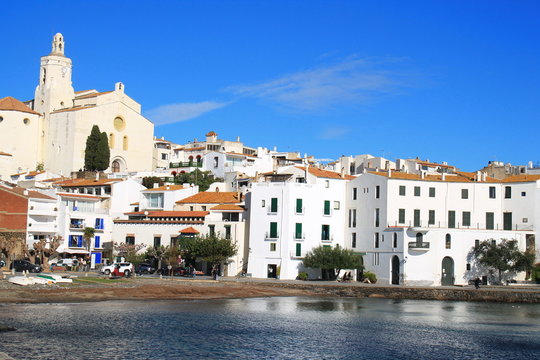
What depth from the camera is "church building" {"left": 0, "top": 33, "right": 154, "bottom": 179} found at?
11612 cm

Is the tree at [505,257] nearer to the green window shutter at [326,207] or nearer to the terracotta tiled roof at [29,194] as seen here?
the green window shutter at [326,207]

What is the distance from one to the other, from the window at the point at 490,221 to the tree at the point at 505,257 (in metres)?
3.49

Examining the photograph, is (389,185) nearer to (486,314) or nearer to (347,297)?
(347,297)

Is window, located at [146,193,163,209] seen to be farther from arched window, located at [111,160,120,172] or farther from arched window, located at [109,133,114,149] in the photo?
arched window, located at [109,133,114,149]

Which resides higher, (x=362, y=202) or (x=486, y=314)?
(x=362, y=202)

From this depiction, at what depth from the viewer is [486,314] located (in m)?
56.1

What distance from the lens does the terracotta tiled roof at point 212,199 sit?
81.2 meters

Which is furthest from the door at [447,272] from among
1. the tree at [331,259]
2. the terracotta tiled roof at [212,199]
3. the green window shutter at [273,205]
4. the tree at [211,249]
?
the terracotta tiled roof at [212,199]

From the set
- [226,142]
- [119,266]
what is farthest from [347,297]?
[226,142]

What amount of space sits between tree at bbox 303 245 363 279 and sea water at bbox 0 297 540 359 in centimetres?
1116

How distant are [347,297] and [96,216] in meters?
32.4

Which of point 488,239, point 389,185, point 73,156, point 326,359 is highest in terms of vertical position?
point 73,156

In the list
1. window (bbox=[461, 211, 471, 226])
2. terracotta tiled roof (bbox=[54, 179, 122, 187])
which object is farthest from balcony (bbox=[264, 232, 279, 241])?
terracotta tiled roof (bbox=[54, 179, 122, 187])

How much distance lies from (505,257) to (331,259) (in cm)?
1638
